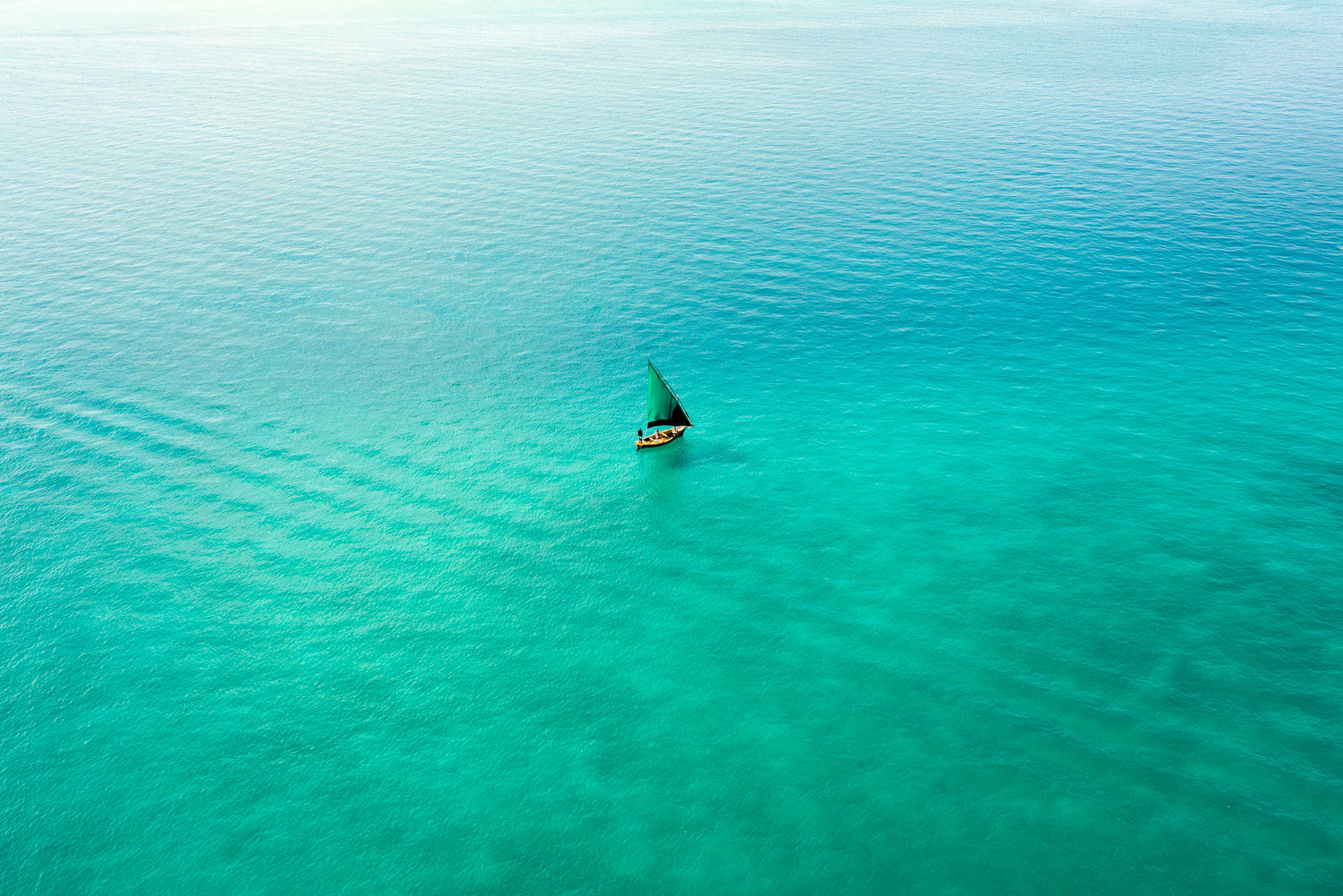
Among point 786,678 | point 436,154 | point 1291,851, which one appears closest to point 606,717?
point 786,678

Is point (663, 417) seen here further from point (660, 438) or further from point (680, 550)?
point (680, 550)

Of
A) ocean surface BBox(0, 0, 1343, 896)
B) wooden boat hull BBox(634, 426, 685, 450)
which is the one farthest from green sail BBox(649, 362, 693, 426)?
ocean surface BBox(0, 0, 1343, 896)

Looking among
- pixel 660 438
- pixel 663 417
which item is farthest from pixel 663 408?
pixel 660 438

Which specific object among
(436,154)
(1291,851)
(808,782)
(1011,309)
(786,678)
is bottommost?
(1291,851)

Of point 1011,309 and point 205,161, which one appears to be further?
point 205,161

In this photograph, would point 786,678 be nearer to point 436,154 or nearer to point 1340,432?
point 1340,432

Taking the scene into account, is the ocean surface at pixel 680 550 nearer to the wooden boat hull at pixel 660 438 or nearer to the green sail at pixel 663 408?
the wooden boat hull at pixel 660 438

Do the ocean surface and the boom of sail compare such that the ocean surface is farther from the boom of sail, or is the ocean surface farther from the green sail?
the green sail
